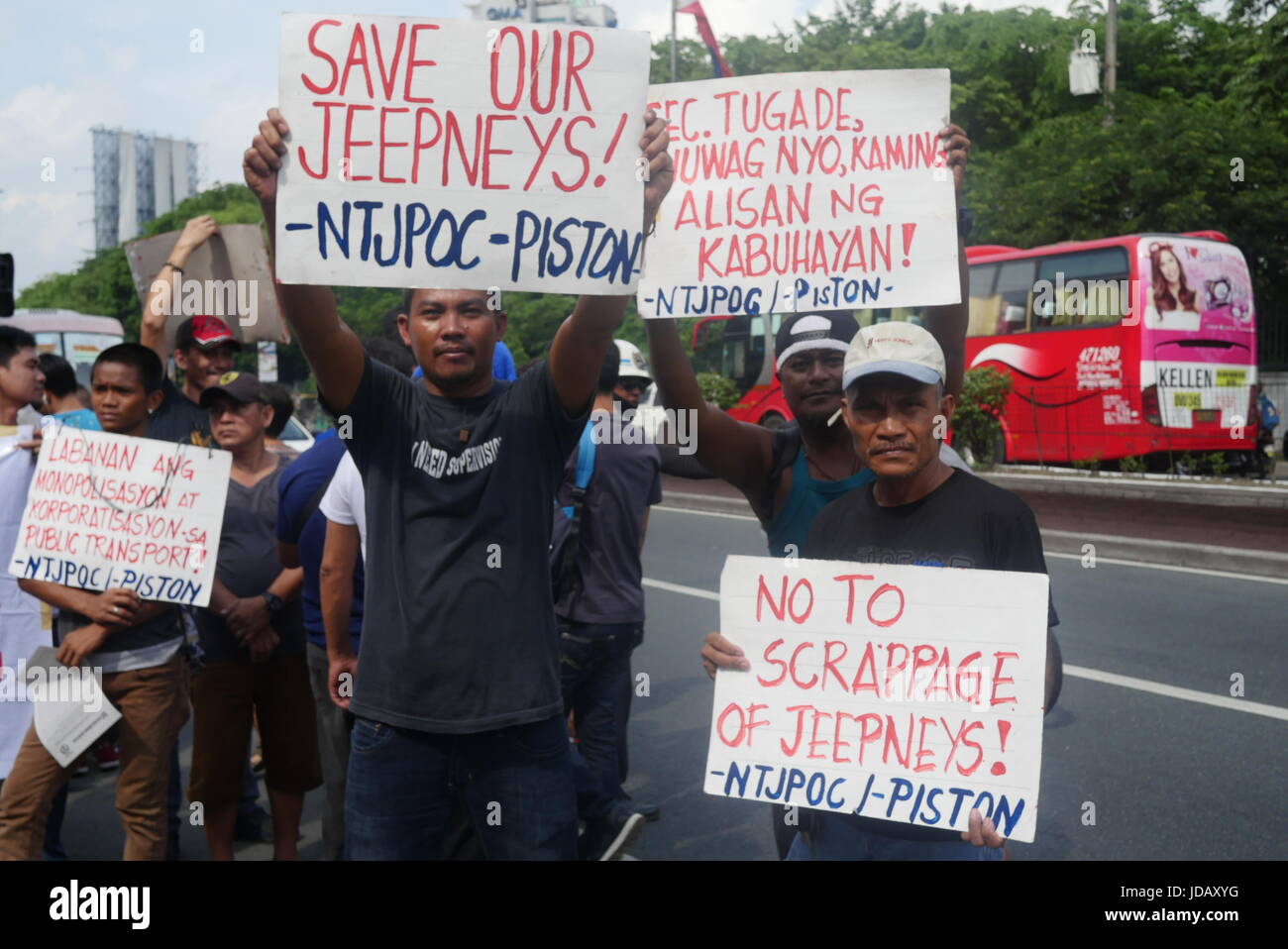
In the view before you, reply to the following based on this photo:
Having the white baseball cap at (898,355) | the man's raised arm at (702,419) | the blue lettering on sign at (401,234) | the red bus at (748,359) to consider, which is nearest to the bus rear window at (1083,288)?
the red bus at (748,359)

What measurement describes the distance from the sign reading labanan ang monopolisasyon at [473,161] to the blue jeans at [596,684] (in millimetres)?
2383

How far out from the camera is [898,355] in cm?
244

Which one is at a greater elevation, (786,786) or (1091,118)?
(1091,118)

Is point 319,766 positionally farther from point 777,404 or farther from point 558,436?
point 777,404

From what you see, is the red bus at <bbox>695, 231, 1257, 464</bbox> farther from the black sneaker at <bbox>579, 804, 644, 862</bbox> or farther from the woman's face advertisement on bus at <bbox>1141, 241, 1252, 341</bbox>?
the black sneaker at <bbox>579, 804, 644, 862</bbox>

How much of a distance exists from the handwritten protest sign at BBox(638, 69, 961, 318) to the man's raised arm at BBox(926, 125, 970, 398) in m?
0.03

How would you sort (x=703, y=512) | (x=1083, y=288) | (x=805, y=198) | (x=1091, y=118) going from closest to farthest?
(x=805, y=198) < (x=703, y=512) < (x=1083, y=288) < (x=1091, y=118)

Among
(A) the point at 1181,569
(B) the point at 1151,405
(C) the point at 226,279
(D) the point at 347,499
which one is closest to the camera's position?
(D) the point at 347,499

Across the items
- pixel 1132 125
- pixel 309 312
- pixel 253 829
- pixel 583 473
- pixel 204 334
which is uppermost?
pixel 1132 125

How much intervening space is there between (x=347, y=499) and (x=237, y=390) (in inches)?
49.1

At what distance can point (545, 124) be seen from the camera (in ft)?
8.33

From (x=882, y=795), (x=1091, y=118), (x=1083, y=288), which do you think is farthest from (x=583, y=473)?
(x=1091, y=118)

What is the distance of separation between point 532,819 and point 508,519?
644 mm

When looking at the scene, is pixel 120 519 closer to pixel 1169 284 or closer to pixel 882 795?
pixel 882 795
